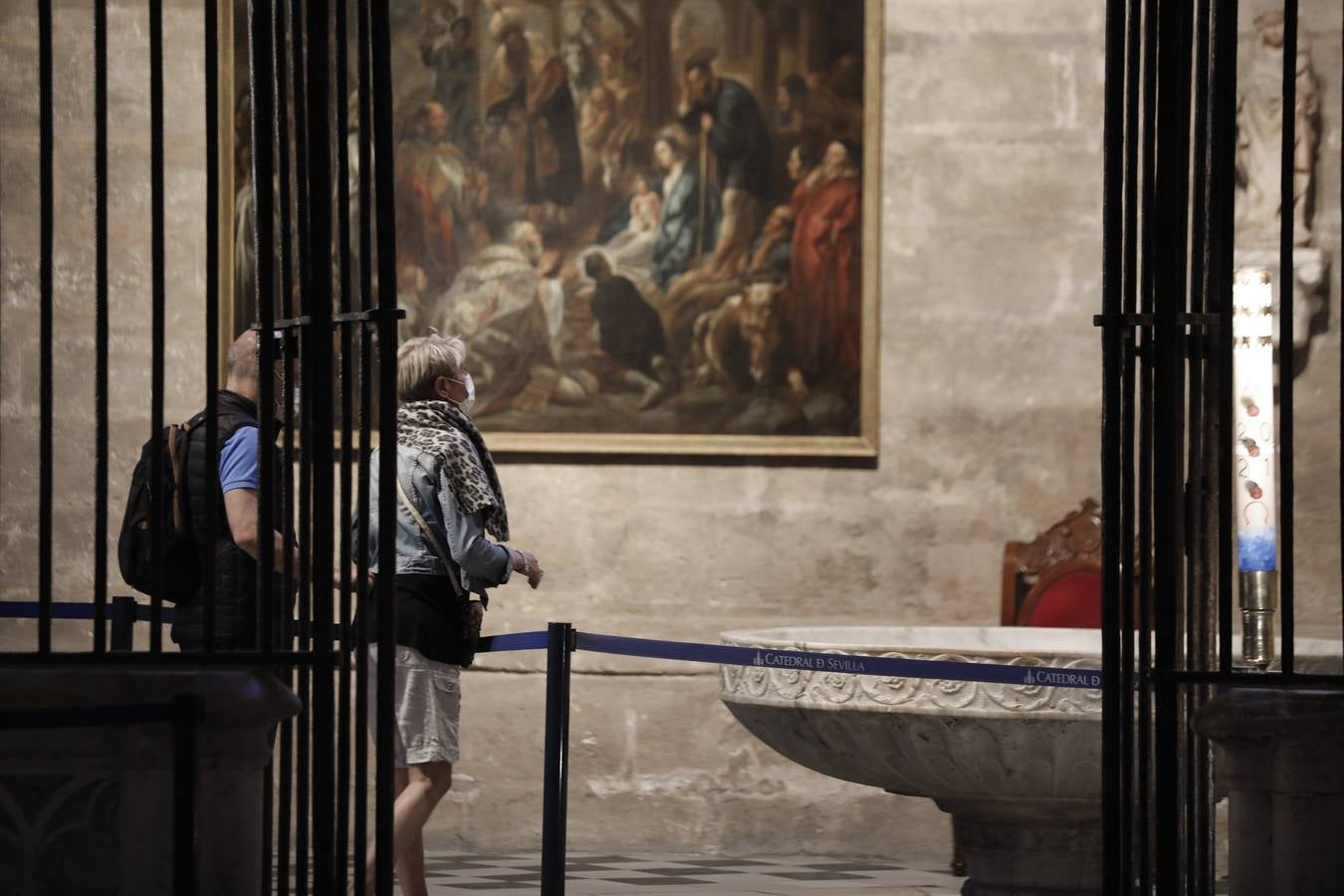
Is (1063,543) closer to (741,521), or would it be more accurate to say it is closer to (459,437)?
(741,521)

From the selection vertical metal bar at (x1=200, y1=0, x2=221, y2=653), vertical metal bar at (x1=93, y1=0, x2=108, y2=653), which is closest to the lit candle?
vertical metal bar at (x1=200, y1=0, x2=221, y2=653)

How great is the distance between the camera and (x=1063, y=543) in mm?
8594

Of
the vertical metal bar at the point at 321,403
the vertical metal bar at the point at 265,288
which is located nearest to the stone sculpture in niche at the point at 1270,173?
the vertical metal bar at the point at 265,288

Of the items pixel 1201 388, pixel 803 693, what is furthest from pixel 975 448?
pixel 1201 388

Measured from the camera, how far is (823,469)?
897 centimetres

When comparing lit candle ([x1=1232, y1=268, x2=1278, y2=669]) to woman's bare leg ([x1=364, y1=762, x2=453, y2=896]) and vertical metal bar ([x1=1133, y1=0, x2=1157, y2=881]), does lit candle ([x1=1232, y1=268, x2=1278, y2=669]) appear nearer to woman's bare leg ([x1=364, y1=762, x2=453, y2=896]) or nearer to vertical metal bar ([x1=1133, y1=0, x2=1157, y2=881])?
vertical metal bar ([x1=1133, y1=0, x2=1157, y2=881])

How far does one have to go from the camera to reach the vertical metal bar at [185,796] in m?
3.25

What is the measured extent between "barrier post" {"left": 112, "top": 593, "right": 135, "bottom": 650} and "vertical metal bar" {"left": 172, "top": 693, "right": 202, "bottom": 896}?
109 inches

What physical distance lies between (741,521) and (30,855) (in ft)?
19.1

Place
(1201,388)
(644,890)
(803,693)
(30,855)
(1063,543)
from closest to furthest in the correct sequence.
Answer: (30,855)
(1201,388)
(803,693)
(644,890)
(1063,543)

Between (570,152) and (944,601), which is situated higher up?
(570,152)

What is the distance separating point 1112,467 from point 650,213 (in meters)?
5.20

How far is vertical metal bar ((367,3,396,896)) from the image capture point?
3.80 metres

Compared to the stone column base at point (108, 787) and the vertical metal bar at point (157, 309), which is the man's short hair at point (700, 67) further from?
the stone column base at point (108, 787)
